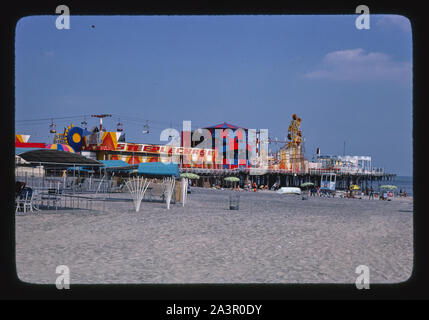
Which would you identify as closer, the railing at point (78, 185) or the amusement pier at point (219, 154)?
the railing at point (78, 185)

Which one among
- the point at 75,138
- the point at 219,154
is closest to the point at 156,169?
the point at 75,138

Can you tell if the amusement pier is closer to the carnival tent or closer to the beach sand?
the carnival tent

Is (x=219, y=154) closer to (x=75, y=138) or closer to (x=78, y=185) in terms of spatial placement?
(x=75, y=138)

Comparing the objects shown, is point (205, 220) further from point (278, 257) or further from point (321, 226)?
point (278, 257)

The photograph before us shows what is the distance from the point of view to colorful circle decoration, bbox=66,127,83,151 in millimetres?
43438

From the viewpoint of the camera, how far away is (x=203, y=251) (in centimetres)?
640

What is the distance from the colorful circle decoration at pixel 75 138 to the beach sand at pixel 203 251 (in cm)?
3423

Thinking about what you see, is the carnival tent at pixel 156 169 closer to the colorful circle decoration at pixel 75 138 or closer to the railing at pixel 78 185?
→ the railing at pixel 78 185

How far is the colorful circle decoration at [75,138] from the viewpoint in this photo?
4344 centimetres

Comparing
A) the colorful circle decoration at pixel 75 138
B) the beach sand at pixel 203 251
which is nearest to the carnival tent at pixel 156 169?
the beach sand at pixel 203 251

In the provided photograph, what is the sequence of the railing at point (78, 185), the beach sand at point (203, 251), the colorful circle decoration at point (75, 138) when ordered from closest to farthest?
1. the beach sand at point (203, 251)
2. the railing at point (78, 185)
3. the colorful circle decoration at point (75, 138)

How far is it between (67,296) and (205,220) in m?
7.99

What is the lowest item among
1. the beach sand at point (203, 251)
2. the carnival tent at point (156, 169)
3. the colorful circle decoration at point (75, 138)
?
the beach sand at point (203, 251)

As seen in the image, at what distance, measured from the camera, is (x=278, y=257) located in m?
6.06
